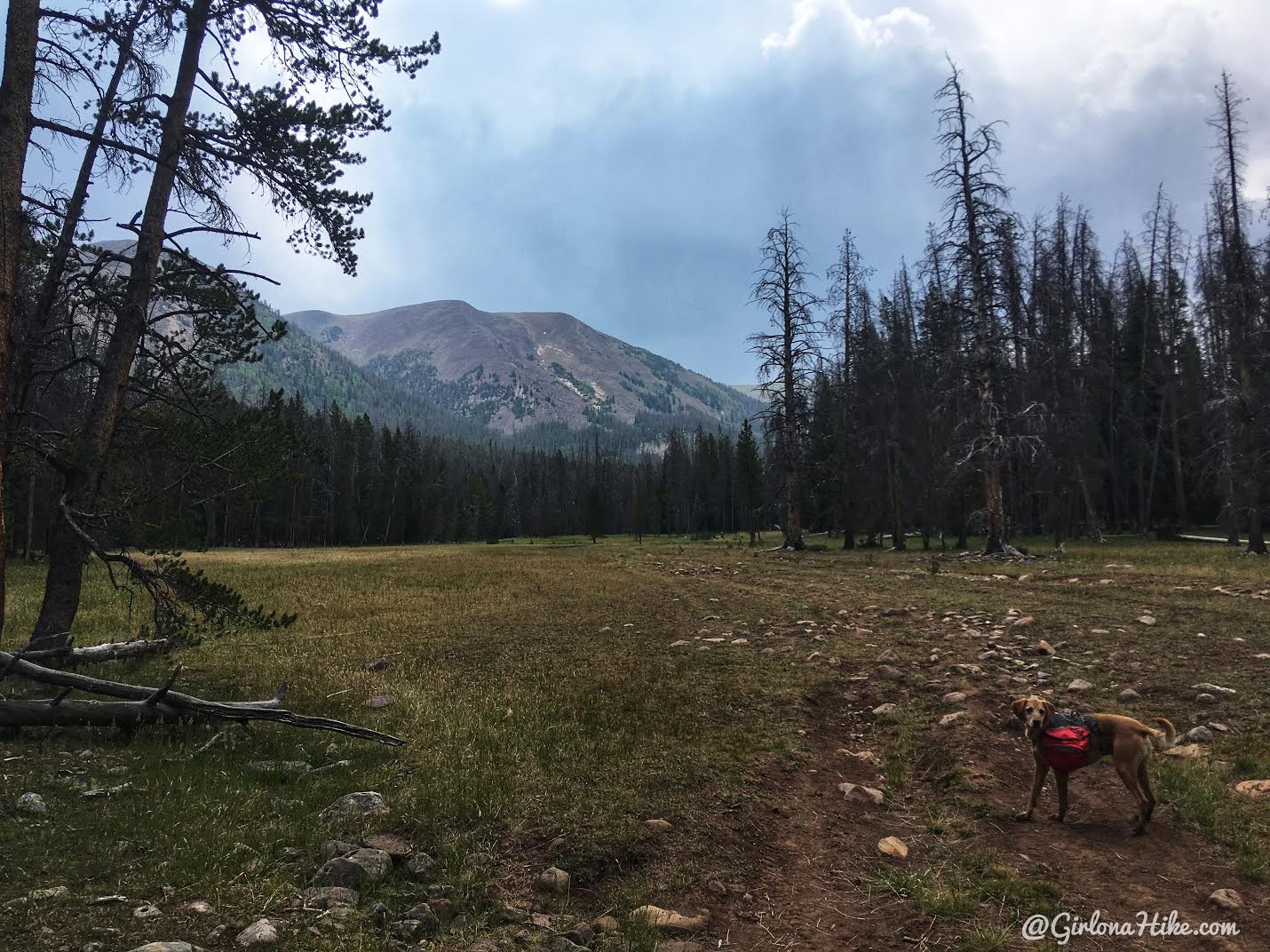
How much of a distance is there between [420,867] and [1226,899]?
5.59 m

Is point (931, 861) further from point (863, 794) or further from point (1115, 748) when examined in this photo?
point (1115, 748)

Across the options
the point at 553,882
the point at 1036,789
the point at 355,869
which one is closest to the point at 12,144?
the point at 355,869

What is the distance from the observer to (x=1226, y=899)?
4.04m

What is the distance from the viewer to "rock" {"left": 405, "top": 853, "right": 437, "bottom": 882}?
14.9 feet

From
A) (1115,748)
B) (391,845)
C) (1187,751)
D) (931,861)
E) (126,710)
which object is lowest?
(931,861)

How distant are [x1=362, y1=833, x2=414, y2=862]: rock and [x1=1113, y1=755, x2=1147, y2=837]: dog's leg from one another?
5.87 m

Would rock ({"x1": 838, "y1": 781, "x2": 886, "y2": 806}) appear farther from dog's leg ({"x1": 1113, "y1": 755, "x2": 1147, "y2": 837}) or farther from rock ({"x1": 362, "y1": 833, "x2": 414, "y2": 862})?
rock ({"x1": 362, "y1": 833, "x2": 414, "y2": 862})

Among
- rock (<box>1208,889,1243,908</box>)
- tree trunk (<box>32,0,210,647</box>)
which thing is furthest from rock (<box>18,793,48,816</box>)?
rock (<box>1208,889,1243,908</box>)

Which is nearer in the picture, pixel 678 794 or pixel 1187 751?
pixel 678 794

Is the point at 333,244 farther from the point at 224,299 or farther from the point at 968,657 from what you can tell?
the point at 968,657

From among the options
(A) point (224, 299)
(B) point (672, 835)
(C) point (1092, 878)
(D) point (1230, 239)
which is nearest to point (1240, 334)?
(D) point (1230, 239)

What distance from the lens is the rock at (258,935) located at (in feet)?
11.4

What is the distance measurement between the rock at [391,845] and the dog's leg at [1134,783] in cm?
587

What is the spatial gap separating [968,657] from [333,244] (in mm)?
13093
